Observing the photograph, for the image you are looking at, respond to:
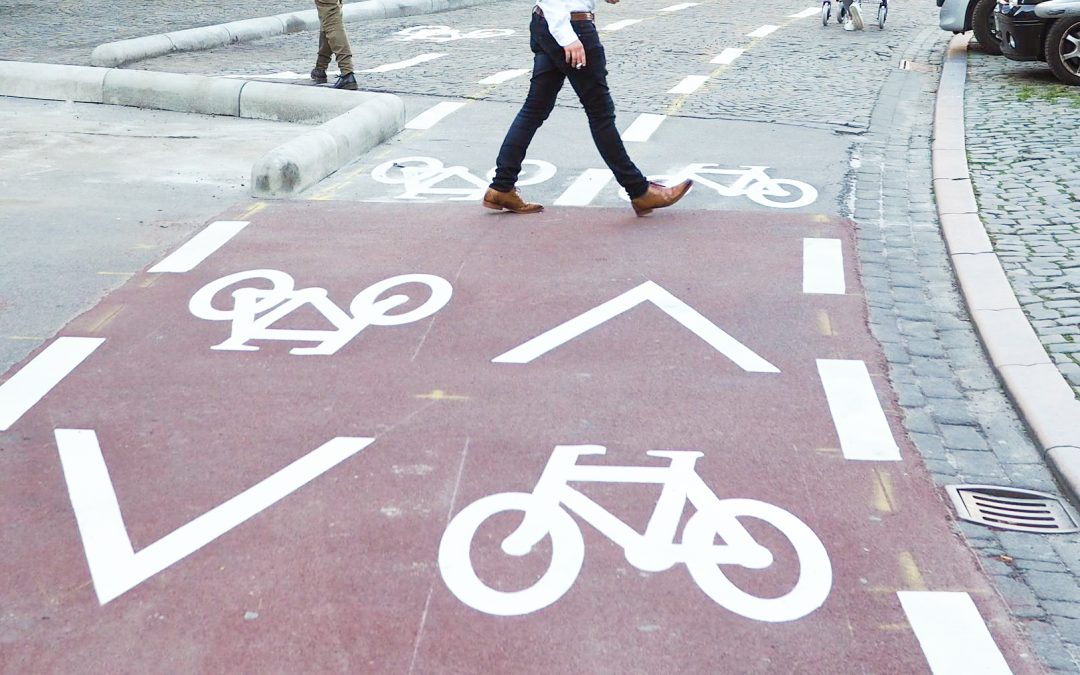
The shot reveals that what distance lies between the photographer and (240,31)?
57.7 feet

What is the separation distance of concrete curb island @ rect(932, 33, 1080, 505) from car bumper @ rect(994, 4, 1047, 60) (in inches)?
151

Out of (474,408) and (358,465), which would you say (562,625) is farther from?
(474,408)

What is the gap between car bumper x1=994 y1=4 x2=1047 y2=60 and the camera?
12719mm

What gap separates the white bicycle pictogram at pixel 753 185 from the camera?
836 centimetres

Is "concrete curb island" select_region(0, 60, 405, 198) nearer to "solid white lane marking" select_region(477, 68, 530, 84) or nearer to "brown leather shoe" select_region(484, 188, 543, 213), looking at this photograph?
"brown leather shoe" select_region(484, 188, 543, 213)

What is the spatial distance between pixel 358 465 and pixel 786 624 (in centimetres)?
168

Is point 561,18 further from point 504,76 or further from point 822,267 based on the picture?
point 504,76

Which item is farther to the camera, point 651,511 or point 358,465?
point 358,465

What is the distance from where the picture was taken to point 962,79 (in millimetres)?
13031

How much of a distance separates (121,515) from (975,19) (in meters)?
13.3

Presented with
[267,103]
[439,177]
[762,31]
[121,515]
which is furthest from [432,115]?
[762,31]

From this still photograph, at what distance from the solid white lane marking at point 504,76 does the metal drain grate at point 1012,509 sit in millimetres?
9577

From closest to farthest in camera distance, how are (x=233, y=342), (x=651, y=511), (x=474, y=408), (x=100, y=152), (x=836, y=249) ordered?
(x=651, y=511)
(x=474, y=408)
(x=233, y=342)
(x=836, y=249)
(x=100, y=152)

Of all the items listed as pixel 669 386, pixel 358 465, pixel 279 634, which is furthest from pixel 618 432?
pixel 279 634
